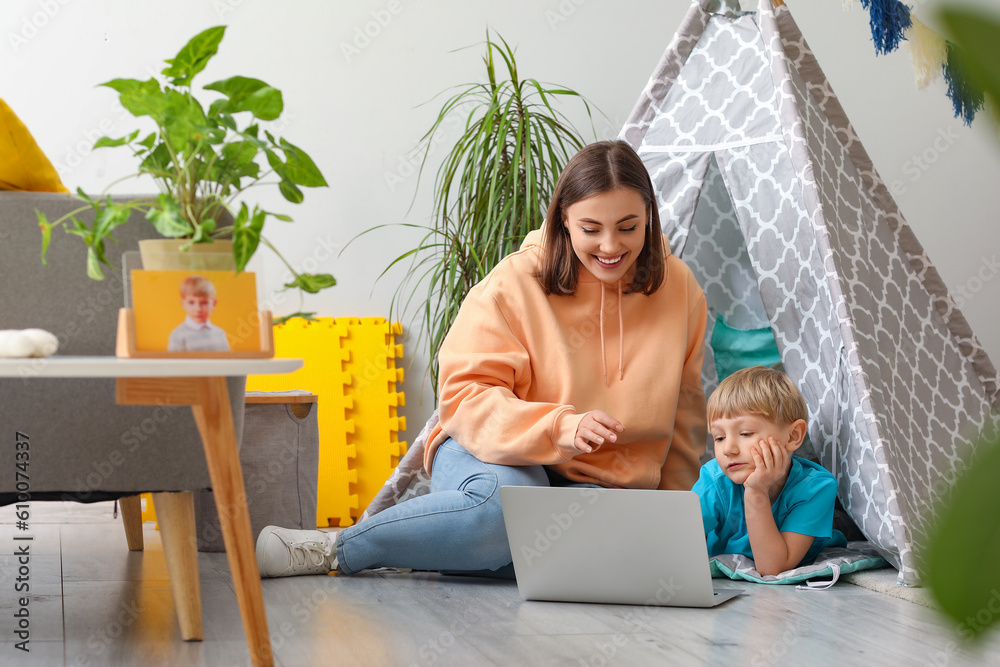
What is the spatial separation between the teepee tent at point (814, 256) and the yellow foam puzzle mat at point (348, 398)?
3.08 ft

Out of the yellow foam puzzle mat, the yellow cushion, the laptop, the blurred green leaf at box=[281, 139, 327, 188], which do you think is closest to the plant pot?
the blurred green leaf at box=[281, 139, 327, 188]

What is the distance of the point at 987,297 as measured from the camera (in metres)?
3.00

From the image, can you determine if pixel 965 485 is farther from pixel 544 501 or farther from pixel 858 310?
pixel 858 310

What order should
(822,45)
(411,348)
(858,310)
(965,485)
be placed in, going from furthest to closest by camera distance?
1. (822,45)
2. (411,348)
3. (858,310)
4. (965,485)

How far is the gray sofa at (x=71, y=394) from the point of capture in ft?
3.84

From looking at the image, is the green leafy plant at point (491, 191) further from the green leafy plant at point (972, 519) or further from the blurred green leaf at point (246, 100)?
the green leafy plant at point (972, 519)

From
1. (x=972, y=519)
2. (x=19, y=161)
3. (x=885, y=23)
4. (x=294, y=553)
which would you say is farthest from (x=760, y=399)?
(x=972, y=519)

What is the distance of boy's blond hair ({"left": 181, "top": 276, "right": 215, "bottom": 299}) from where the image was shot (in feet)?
3.27

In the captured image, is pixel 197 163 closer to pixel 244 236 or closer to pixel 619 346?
pixel 244 236

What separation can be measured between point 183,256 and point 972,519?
3.22ft

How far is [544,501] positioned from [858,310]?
754mm

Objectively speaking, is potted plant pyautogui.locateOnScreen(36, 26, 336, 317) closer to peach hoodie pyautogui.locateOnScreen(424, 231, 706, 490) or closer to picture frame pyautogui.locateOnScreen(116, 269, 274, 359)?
picture frame pyautogui.locateOnScreen(116, 269, 274, 359)

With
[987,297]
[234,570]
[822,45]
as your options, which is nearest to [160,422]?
[234,570]

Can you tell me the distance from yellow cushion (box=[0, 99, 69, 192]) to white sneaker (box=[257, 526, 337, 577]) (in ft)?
2.33
